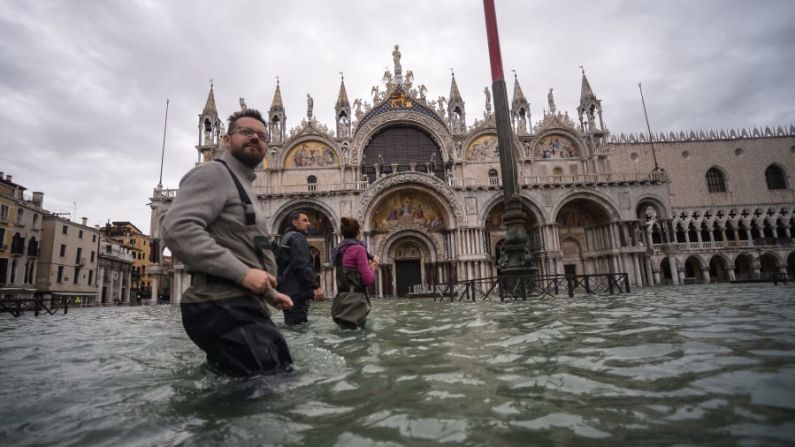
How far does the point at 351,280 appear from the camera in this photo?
17.3ft

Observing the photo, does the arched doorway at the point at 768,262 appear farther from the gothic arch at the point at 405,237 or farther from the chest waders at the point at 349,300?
the chest waders at the point at 349,300

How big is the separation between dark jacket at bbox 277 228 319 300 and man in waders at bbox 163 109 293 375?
299cm

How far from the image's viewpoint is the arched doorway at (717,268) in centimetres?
3209

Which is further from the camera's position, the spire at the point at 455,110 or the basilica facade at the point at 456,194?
the spire at the point at 455,110

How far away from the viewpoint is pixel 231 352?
2273 mm

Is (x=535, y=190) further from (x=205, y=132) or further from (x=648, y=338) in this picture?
(x=205, y=132)

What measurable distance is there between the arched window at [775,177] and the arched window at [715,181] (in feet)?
13.1

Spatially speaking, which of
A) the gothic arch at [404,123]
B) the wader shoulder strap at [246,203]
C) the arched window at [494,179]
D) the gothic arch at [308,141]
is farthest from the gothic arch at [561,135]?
the wader shoulder strap at [246,203]

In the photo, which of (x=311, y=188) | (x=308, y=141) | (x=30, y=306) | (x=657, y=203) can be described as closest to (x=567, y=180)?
(x=657, y=203)

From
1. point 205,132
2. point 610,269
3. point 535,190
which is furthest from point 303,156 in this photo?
point 610,269

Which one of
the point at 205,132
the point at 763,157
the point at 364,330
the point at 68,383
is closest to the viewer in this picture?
the point at 68,383

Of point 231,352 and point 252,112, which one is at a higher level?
point 252,112

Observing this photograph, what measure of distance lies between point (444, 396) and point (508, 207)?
11351 millimetres

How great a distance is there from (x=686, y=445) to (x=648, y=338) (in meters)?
2.46
